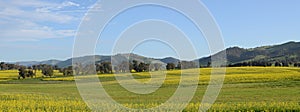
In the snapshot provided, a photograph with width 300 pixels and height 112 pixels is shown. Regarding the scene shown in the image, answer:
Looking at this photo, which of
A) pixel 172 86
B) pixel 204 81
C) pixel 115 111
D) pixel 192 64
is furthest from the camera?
pixel 192 64

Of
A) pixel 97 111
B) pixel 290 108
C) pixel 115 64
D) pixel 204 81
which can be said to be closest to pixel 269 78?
pixel 204 81

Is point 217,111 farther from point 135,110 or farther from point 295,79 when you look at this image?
point 295,79

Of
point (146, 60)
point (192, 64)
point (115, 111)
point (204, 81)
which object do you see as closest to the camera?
point (115, 111)

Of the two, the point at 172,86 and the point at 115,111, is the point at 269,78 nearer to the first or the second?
the point at 172,86

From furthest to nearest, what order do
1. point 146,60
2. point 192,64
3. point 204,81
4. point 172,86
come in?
point 146,60 < point 192,64 < point 204,81 < point 172,86

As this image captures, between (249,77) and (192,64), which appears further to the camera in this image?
(192,64)

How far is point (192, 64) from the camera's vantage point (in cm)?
8150

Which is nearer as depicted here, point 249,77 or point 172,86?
point 172,86

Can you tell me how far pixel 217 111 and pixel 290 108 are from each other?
370 cm

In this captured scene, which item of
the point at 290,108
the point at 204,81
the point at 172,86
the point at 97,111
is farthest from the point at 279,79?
the point at 97,111

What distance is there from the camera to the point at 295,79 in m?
53.6

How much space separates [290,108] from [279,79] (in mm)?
35352

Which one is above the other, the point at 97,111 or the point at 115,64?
the point at 115,64

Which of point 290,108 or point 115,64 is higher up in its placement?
point 115,64
